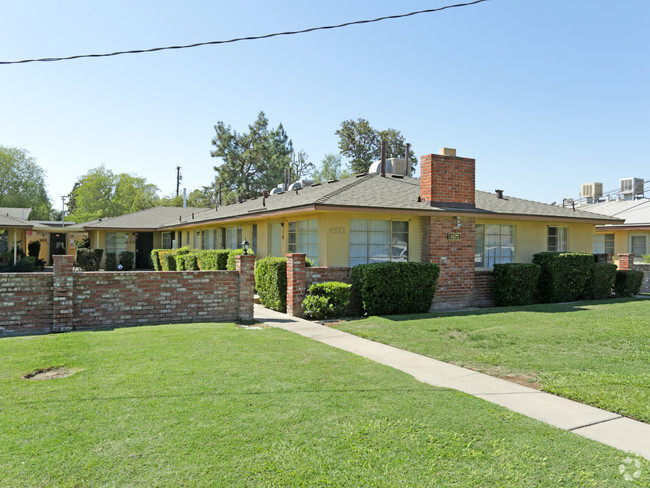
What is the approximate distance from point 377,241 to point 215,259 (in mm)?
7087

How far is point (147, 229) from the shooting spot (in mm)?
30031

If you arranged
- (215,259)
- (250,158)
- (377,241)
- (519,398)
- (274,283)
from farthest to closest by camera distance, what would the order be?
(250,158)
(215,259)
(377,241)
(274,283)
(519,398)

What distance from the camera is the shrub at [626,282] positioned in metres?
16.0

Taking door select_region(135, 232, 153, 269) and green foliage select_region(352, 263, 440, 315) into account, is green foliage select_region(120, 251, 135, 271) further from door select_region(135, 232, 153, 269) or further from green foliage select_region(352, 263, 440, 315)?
green foliage select_region(352, 263, 440, 315)

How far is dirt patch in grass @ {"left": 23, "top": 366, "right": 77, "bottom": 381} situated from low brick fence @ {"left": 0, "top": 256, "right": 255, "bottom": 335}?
312cm

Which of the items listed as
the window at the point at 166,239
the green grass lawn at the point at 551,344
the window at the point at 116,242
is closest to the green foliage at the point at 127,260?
the window at the point at 116,242

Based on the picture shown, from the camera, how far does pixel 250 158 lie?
168 ft

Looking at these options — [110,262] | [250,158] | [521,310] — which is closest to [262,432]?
[521,310]

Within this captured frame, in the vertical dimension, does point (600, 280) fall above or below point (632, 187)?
below

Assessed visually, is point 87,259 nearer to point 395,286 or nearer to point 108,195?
point 395,286

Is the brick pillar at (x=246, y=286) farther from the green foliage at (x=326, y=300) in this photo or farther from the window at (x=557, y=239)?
the window at (x=557, y=239)

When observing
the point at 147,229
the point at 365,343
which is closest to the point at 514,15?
the point at 365,343

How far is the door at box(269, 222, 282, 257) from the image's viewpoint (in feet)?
52.3

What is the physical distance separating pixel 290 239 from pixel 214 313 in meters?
4.99
